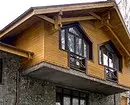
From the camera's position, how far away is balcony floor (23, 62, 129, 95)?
1630cm

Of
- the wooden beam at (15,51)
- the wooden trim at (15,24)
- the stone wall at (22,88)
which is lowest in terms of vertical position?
the stone wall at (22,88)

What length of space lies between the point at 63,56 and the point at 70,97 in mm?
3289

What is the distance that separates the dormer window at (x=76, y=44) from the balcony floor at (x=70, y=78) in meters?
0.55

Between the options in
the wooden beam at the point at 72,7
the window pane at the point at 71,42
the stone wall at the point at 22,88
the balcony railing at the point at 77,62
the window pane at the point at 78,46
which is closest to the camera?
the wooden beam at the point at 72,7

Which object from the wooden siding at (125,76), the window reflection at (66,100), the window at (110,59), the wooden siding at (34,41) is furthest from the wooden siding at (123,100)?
the wooden siding at (34,41)

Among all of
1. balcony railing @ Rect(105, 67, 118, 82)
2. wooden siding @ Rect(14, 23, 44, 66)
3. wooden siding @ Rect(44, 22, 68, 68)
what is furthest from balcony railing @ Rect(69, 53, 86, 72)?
balcony railing @ Rect(105, 67, 118, 82)

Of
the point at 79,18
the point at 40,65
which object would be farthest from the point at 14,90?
the point at 79,18

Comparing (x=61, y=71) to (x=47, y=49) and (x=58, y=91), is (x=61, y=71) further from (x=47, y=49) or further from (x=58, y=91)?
(x=58, y=91)

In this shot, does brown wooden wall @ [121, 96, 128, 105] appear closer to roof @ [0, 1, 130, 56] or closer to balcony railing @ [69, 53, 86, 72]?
roof @ [0, 1, 130, 56]

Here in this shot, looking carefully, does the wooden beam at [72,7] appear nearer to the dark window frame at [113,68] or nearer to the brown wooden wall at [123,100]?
the dark window frame at [113,68]

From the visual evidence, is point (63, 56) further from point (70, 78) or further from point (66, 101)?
point (66, 101)

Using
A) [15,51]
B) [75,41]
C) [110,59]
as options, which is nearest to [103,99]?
[110,59]

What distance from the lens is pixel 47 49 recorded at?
16.2 metres

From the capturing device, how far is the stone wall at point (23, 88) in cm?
1617
